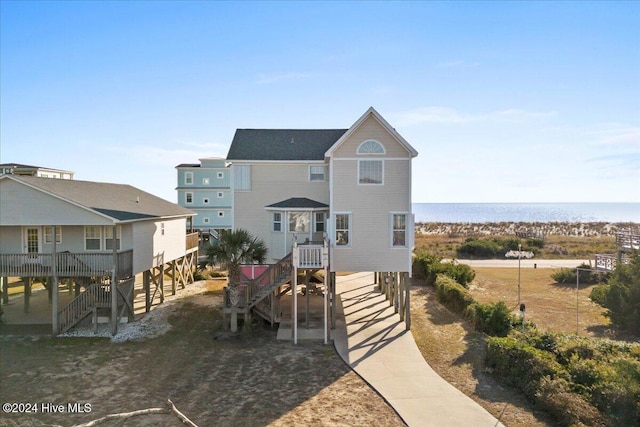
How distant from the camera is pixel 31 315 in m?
23.4

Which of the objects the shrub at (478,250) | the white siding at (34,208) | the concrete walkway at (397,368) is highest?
the white siding at (34,208)

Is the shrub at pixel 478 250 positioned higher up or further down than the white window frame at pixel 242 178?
further down

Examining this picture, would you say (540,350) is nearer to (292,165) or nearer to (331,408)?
(331,408)

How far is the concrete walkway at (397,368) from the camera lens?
37.9 ft

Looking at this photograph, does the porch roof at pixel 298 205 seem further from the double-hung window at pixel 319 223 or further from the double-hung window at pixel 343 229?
the double-hung window at pixel 343 229

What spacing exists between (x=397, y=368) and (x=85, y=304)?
15594 mm

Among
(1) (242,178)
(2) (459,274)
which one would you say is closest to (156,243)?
(1) (242,178)

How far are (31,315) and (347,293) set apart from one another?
19.1m

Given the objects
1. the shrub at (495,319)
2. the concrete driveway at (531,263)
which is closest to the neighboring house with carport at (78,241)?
the shrub at (495,319)

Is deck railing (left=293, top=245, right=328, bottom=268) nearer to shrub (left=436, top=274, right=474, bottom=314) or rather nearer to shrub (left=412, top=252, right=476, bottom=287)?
shrub (left=436, top=274, right=474, bottom=314)

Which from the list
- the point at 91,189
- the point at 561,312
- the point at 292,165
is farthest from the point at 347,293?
the point at 91,189

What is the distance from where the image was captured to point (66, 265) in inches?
806

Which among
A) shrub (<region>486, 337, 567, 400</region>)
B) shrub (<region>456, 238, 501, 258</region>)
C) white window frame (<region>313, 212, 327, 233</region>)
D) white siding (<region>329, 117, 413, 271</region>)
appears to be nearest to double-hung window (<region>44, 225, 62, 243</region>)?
white window frame (<region>313, 212, 327, 233</region>)

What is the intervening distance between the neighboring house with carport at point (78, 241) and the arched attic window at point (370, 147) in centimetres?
1220
